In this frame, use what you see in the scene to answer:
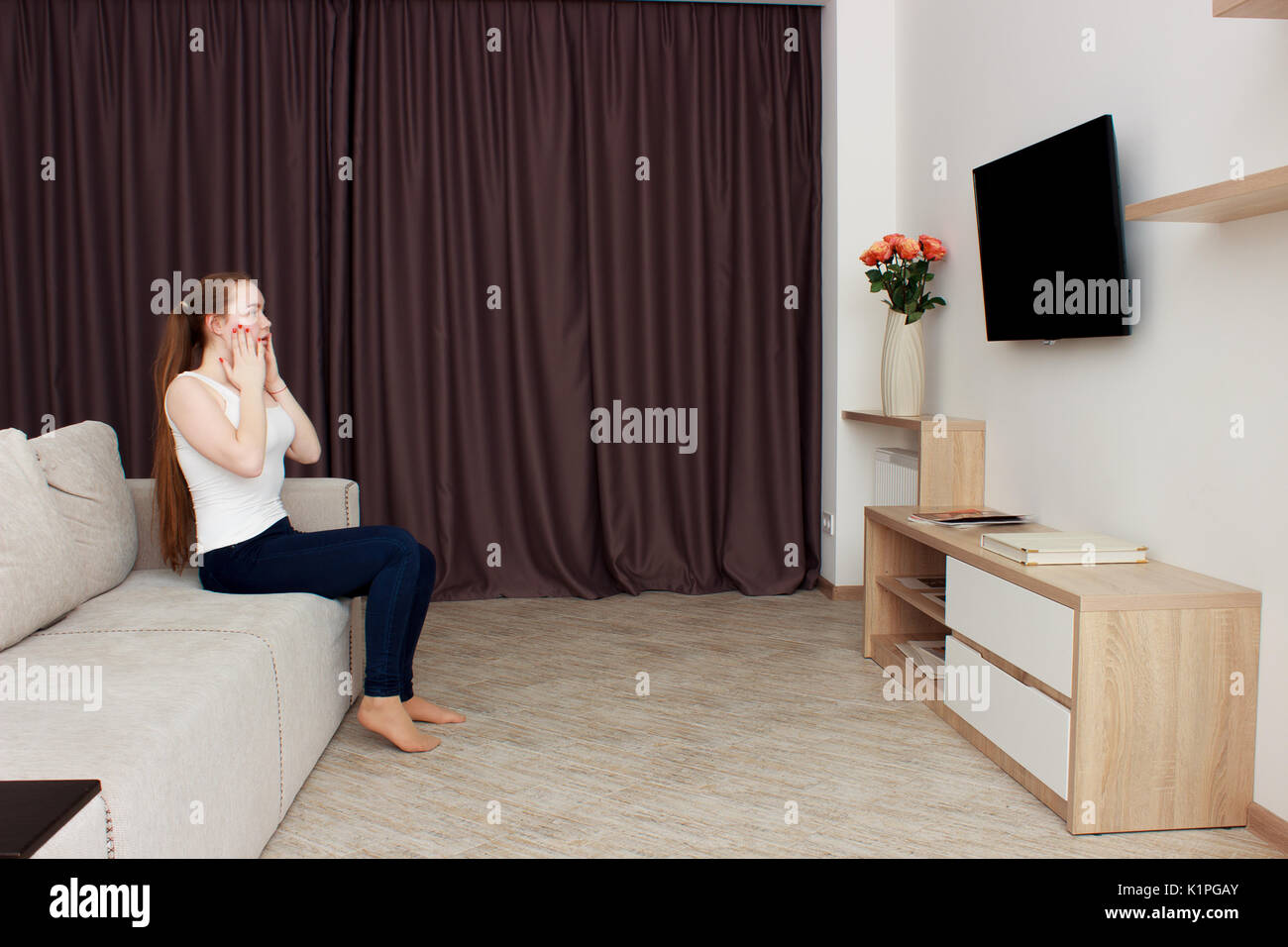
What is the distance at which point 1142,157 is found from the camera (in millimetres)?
2451

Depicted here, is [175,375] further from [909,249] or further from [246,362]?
[909,249]

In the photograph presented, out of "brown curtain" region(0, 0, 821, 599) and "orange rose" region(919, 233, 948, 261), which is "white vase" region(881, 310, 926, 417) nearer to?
"orange rose" region(919, 233, 948, 261)

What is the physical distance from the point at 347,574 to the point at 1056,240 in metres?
2.06

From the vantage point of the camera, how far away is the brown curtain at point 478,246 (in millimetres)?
4070

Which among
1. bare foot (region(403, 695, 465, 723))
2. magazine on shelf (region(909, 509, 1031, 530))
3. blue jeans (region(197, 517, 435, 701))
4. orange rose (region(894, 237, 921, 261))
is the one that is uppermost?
orange rose (region(894, 237, 921, 261))

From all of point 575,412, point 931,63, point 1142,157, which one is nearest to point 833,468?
point 575,412

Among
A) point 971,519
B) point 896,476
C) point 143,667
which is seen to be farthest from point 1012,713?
point 143,667

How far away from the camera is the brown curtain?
4070mm

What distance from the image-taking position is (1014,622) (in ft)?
7.55

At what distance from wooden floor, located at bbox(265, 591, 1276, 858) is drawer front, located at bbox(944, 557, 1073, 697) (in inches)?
11.6

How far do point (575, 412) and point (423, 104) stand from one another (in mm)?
1432

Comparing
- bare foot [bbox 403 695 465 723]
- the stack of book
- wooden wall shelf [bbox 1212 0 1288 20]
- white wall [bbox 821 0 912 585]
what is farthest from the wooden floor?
wooden wall shelf [bbox 1212 0 1288 20]

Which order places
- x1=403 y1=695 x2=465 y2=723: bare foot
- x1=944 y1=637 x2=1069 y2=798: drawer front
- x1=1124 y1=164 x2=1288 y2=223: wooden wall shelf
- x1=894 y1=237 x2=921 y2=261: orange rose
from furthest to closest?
x1=894 y1=237 x2=921 y2=261: orange rose < x1=403 y1=695 x2=465 y2=723: bare foot < x1=944 y1=637 x2=1069 y2=798: drawer front < x1=1124 y1=164 x2=1288 y2=223: wooden wall shelf

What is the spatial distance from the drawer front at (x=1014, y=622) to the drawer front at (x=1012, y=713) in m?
0.05
